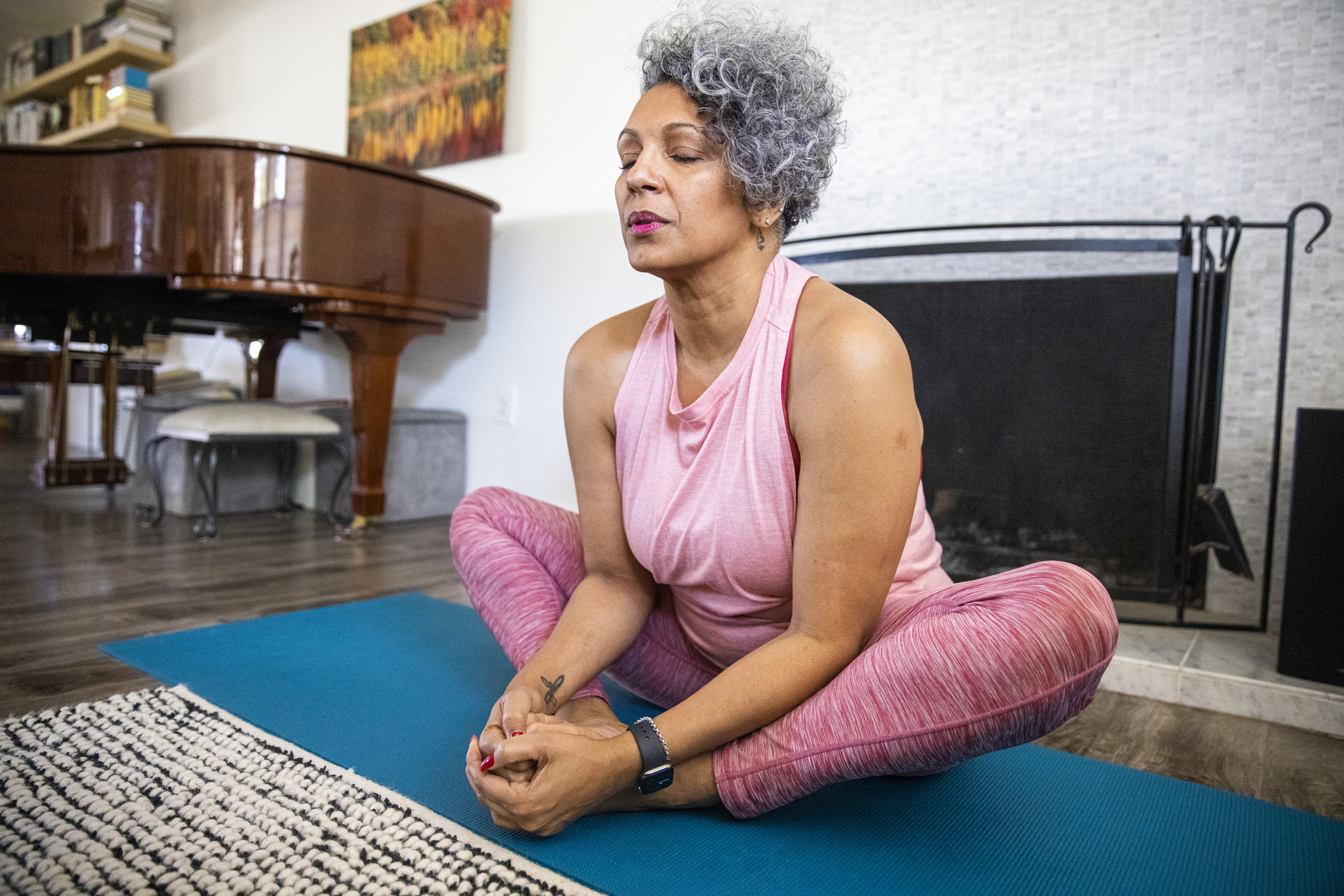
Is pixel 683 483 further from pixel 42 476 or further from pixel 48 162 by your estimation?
pixel 42 476

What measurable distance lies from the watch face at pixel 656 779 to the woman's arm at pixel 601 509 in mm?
190

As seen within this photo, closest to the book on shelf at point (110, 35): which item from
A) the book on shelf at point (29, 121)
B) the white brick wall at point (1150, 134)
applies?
the book on shelf at point (29, 121)

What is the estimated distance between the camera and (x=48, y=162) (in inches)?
83.3

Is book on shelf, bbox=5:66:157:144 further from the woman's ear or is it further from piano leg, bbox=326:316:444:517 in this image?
the woman's ear

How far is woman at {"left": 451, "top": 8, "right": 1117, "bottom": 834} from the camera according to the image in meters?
0.76

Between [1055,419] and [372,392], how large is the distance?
1763 mm

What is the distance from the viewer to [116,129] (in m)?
4.11

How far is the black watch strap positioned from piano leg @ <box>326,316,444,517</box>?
182 cm

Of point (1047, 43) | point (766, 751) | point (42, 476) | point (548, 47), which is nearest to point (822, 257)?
point (1047, 43)

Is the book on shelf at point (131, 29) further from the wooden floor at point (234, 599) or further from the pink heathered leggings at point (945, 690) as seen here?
the pink heathered leggings at point (945, 690)

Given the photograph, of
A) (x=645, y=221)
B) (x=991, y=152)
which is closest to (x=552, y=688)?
(x=645, y=221)

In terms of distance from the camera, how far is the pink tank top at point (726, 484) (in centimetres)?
89

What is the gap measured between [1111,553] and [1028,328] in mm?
427

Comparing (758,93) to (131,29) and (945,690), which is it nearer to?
(945,690)
